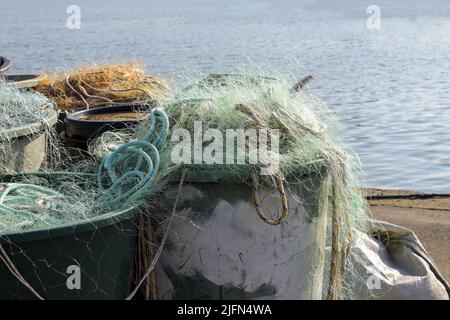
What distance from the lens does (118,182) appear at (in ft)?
11.5

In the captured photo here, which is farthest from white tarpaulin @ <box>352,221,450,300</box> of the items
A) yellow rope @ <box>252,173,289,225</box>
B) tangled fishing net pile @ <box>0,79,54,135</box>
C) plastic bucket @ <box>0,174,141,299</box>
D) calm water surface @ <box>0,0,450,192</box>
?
tangled fishing net pile @ <box>0,79,54,135</box>

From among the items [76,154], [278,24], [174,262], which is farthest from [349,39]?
[174,262]

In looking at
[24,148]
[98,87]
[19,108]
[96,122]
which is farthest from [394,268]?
[98,87]

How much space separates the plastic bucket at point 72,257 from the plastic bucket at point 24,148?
1.38 meters

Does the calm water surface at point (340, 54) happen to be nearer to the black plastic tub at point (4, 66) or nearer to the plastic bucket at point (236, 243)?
the plastic bucket at point (236, 243)

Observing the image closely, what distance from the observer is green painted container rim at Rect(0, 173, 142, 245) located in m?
2.98

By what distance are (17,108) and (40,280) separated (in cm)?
204

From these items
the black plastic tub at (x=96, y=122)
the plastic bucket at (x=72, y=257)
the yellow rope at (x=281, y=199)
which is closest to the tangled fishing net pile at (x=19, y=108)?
the black plastic tub at (x=96, y=122)

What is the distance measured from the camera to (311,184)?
3469mm

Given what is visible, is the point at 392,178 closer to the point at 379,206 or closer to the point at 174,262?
the point at 379,206

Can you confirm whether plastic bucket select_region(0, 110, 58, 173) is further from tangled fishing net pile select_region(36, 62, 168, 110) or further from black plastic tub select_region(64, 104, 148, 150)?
tangled fishing net pile select_region(36, 62, 168, 110)

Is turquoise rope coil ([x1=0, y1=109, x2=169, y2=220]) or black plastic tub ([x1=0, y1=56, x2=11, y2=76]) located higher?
black plastic tub ([x1=0, y1=56, x2=11, y2=76])

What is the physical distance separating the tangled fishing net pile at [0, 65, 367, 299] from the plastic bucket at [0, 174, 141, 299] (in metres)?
0.13

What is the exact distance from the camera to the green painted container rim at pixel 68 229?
9.77 ft
